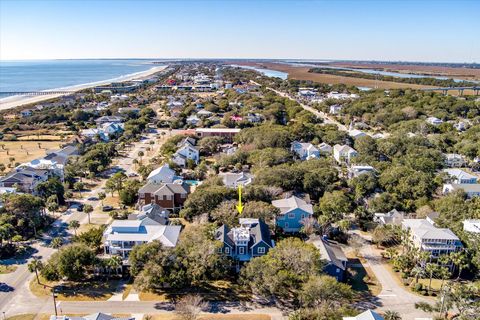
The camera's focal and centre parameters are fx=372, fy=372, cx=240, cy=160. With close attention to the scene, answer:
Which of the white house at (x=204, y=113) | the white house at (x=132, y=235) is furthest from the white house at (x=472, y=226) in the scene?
the white house at (x=204, y=113)

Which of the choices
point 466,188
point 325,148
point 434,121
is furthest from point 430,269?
point 434,121

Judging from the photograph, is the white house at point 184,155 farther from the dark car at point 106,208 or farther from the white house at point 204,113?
the white house at point 204,113

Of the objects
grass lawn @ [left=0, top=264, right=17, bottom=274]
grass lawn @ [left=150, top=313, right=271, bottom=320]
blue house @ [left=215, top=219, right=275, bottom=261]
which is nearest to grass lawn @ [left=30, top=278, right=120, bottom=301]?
grass lawn @ [left=0, top=264, right=17, bottom=274]

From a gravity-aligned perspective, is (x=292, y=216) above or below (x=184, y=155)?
below

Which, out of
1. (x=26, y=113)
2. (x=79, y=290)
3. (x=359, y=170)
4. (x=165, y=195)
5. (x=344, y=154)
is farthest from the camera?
(x=26, y=113)

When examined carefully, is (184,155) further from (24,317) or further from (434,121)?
(434,121)

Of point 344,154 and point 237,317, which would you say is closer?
point 237,317
